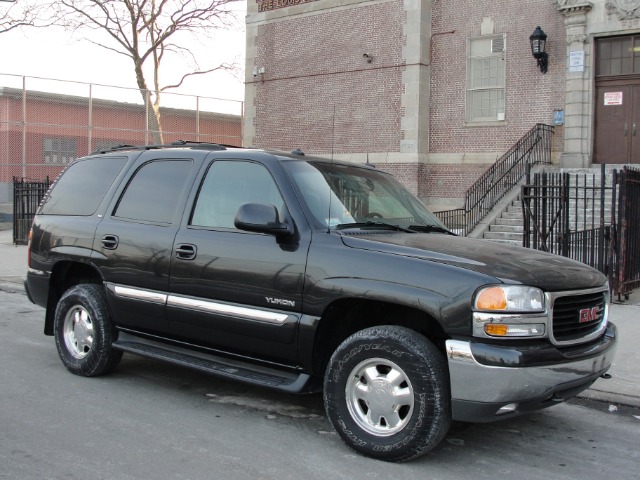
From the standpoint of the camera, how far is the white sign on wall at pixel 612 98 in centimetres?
1791

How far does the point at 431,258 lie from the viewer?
4.36m

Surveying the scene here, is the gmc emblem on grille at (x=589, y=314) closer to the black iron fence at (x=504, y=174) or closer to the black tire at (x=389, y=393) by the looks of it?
the black tire at (x=389, y=393)

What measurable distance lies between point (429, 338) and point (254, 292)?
121cm

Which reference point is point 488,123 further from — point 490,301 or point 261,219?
point 490,301

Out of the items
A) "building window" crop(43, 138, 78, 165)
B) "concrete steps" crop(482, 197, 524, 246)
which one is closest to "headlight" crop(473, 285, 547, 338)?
"concrete steps" crop(482, 197, 524, 246)

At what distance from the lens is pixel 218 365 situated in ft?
17.1

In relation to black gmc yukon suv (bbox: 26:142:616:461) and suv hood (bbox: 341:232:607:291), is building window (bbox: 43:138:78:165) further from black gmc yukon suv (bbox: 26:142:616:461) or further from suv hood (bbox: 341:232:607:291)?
suv hood (bbox: 341:232:607:291)

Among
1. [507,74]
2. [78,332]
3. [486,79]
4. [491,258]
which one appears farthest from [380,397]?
[486,79]

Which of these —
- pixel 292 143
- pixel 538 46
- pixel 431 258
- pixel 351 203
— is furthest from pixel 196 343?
pixel 292 143

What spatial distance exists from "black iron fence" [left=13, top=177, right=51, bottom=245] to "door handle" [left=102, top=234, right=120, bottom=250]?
14.4 metres

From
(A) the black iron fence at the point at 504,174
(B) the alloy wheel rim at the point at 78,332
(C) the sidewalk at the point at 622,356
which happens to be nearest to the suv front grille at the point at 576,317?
(C) the sidewalk at the point at 622,356

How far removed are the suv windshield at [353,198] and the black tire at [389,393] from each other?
93cm

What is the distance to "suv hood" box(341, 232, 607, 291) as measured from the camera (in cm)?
426

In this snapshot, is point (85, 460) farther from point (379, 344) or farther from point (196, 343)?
point (379, 344)
